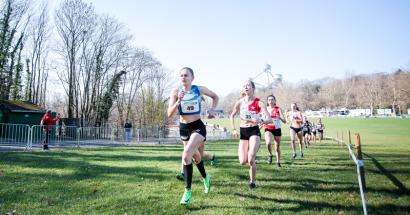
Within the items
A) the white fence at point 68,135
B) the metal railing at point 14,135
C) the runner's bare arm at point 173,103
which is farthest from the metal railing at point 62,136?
the runner's bare arm at point 173,103

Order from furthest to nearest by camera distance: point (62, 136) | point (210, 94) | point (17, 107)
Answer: point (17, 107)
point (62, 136)
point (210, 94)

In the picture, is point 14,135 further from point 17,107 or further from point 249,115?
point 249,115

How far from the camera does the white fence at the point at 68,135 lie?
59.6ft

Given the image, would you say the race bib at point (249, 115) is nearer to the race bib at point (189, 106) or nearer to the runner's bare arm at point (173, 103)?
the race bib at point (189, 106)

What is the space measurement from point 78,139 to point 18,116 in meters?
12.3

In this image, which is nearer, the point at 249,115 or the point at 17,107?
the point at 249,115

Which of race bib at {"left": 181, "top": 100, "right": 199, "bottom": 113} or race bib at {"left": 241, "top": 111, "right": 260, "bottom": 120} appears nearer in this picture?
race bib at {"left": 181, "top": 100, "right": 199, "bottom": 113}

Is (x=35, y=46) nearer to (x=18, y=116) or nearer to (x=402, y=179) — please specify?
(x=18, y=116)

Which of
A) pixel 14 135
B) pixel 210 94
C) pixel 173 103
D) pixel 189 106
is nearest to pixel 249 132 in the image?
pixel 210 94

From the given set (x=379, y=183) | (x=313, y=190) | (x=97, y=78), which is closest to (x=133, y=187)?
(x=313, y=190)

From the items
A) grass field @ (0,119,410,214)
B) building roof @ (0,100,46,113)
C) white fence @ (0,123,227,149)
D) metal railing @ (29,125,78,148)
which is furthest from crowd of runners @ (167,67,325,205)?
building roof @ (0,100,46,113)

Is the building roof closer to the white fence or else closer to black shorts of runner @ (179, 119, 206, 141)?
the white fence

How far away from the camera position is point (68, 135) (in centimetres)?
2147

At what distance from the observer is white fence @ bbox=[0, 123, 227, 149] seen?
59.6 feet
